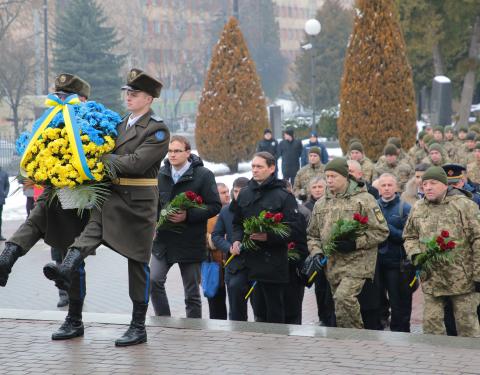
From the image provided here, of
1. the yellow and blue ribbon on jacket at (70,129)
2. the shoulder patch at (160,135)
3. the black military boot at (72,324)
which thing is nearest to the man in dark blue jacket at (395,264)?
the shoulder patch at (160,135)

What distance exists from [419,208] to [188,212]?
202cm

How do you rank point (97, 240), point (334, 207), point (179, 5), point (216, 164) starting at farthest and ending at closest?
point (179, 5) < point (216, 164) < point (334, 207) < point (97, 240)

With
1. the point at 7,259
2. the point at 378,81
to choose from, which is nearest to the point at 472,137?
the point at 378,81

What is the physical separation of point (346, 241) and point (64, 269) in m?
2.67

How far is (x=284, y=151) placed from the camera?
2720 cm

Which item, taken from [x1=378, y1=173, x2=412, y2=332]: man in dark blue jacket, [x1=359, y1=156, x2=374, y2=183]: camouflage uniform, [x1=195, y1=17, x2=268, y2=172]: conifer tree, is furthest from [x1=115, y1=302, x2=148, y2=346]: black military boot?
[x1=195, y1=17, x2=268, y2=172]: conifer tree

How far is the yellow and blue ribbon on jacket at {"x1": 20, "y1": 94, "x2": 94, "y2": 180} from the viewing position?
297 inches

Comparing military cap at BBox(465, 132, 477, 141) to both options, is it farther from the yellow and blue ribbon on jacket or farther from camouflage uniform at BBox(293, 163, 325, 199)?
the yellow and blue ribbon on jacket

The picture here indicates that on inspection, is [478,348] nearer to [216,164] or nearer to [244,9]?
[216,164]

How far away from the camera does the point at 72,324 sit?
8.18 metres

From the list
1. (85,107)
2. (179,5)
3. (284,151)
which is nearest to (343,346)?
(85,107)

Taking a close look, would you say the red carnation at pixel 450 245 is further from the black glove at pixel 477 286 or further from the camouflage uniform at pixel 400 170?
the camouflage uniform at pixel 400 170

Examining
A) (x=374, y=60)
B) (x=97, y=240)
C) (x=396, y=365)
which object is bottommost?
(x=396, y=365)

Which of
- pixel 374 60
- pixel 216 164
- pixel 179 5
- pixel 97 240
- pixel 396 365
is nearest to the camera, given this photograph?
pixel 396 365
